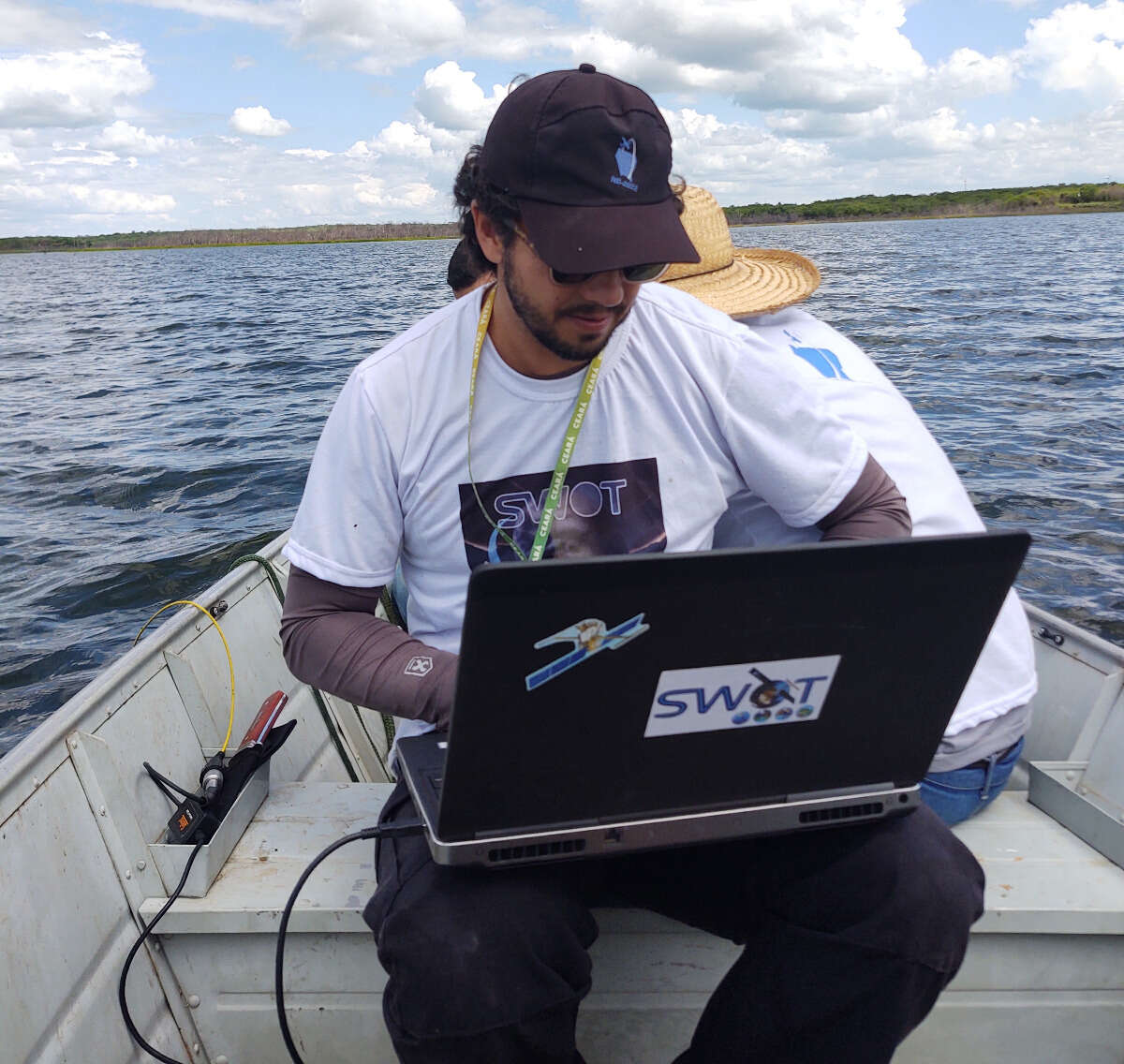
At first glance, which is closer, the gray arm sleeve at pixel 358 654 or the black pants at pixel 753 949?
the black pants at pixel 753 949

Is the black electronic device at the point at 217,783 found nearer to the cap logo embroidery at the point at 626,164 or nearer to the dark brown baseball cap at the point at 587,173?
the dark brown baseball cap at the point at 587,173

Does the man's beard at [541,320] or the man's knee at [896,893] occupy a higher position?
the man's beard at [541,320]

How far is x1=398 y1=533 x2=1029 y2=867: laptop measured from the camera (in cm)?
112

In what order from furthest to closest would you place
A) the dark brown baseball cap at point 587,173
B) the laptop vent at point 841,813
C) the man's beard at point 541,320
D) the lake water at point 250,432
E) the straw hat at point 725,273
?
the lake water at point 250,432, the straw hat at point 725,273, the man's beard at point 541,320, the dark brown baseball cap at point 587,173, the laptop vent at point 841,813

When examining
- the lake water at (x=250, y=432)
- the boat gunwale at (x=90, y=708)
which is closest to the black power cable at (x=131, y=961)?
the boat gunwale at (x=90, y=708)

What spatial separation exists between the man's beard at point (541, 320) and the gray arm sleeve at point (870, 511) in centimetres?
54

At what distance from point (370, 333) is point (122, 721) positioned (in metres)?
18.0

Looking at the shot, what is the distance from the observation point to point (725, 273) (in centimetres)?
292

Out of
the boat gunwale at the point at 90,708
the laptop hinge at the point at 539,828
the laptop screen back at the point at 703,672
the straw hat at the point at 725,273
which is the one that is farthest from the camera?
the straw hat at the point at 725,273

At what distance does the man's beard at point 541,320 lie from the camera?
173 centimetres

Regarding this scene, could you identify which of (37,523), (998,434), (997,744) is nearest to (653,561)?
(997,744)

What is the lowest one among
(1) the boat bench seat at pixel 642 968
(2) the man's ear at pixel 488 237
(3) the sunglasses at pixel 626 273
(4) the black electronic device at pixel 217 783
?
(1) the boat bench seat at pixel 642 968

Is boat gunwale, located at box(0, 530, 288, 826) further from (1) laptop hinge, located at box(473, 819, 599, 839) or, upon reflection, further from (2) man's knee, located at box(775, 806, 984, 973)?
(2) man's knee, located at box(775, 806, 984, 973)

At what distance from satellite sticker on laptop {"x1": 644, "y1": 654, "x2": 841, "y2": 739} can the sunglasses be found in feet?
2.32
